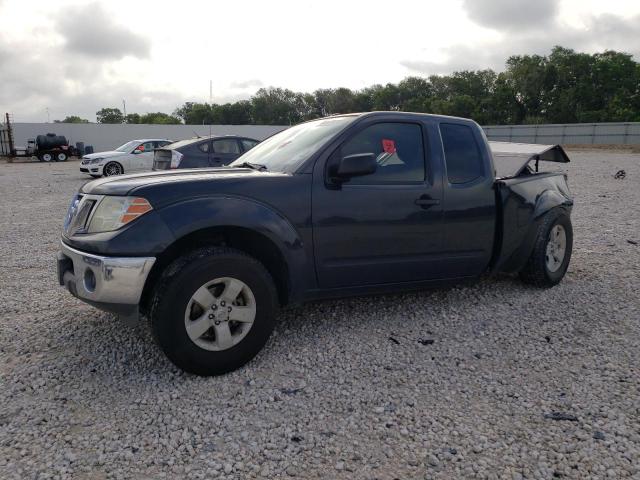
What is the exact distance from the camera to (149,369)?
10.9ft

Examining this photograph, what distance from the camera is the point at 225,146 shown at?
1184 centimetres

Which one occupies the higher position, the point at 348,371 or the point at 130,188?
the point at 130,188

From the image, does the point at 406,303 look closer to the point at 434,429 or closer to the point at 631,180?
the point at 434,429

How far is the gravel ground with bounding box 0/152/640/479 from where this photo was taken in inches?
96.0

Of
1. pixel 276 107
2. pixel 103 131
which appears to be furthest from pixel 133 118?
pixel 103 131

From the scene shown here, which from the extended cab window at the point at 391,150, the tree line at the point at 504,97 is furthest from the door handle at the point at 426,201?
the tree line at the point at 504,97

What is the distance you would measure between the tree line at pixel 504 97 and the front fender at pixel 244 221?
67.0 m

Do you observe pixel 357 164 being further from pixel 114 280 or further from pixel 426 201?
pixel 114 280

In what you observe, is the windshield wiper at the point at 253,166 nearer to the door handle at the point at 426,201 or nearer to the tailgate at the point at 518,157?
the door handle at the point at 426,201

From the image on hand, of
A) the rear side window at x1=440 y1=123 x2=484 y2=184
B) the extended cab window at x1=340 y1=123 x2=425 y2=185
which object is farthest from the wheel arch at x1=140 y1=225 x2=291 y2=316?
the rear side window at x1=440 y1=123 x2=484 y2=184

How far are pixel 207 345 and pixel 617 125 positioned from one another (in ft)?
171

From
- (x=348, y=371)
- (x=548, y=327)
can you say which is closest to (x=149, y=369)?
(x=348, y=371)

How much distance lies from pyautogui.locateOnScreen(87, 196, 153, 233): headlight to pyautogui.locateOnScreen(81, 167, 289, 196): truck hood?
0.18 ft

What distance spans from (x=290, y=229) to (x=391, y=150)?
1.13m
